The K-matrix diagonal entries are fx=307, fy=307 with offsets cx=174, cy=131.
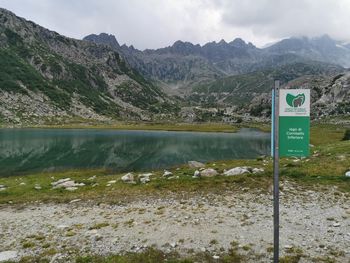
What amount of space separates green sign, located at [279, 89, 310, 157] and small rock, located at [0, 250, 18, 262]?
12.7 metres

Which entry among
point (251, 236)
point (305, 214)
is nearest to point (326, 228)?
point (305, 214)

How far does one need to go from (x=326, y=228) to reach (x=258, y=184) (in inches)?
362

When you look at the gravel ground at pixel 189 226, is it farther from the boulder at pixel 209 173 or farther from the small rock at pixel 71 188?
the boulder at pixel 209 173

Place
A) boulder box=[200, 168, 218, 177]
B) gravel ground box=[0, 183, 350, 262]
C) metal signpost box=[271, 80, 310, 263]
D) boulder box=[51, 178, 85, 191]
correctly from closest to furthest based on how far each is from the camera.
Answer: metal signpost box=[271, 80, 310, 263], gravel ground box=[0, 183, 350, 262], boulder box=[51, 178, 85, 191], boulder box=[200, 168, 218, 177]

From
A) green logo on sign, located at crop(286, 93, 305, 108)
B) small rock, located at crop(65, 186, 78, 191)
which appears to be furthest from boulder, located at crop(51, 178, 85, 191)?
green logo on sign, located at crop(286, 93, 305, 108)

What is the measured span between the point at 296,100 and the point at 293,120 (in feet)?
2.32

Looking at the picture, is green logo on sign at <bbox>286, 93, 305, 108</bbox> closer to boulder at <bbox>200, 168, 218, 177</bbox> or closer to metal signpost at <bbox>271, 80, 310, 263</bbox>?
metal signpost at <bbox>271, 80, 310, 263</bbox>

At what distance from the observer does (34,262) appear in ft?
44.3

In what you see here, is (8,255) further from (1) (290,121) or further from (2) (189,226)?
(1) (290,121)

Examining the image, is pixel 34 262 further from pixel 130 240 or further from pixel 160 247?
pixel 160 247

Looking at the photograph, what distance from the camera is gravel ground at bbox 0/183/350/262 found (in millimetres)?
14172

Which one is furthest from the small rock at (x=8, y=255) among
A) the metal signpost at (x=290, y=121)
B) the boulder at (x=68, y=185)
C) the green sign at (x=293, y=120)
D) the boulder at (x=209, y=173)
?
the boulder at (x=209, y=173)

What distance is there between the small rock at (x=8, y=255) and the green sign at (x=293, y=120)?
499 inches

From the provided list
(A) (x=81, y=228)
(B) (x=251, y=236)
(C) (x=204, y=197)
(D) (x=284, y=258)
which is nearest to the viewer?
(D) (x=284, y=258)
